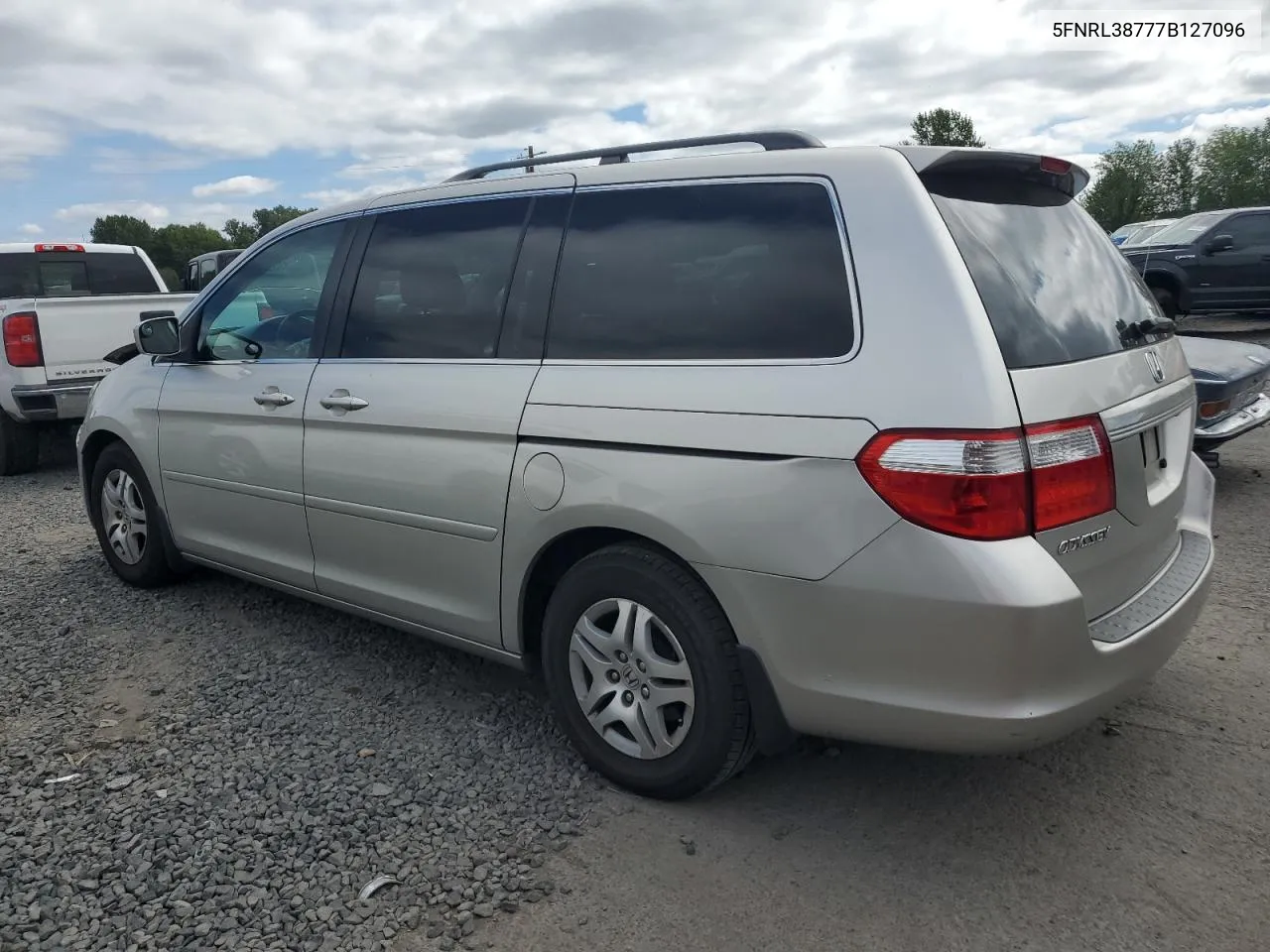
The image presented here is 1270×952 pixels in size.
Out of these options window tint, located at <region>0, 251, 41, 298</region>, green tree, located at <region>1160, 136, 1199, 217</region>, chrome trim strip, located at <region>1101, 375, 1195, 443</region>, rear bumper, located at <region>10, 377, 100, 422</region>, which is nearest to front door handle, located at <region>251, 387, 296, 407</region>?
chrome trim strip, located at <region>1101, 375, 1195, 443</region>

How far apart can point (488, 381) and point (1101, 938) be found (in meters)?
2.26

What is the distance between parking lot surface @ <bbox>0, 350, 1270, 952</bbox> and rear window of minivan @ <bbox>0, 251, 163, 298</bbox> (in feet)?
23.2

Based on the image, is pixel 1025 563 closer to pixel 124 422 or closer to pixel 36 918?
pixel 36 918

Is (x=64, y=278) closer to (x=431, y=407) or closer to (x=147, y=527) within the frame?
(x=147, y=527)

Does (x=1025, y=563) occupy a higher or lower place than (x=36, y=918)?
higher

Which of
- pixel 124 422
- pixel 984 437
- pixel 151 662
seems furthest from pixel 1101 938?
pixel 124 422

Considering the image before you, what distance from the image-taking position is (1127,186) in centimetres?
6106

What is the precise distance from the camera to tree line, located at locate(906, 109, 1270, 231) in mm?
59438

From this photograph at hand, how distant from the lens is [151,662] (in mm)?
4168

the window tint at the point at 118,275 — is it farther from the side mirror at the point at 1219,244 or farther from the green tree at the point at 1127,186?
the green tree at the point at 1127,186

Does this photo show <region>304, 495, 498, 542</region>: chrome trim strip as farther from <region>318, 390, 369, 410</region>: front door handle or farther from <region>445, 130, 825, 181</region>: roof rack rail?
<region>445, 130, 825, 181</region>: roof rack rail

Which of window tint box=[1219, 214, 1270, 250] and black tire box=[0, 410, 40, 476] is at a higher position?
window tint box=[1219, 214, 1270, 250]

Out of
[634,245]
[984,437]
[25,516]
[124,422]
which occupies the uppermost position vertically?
[634,245]

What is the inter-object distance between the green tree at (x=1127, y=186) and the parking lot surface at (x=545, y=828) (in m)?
62.1
